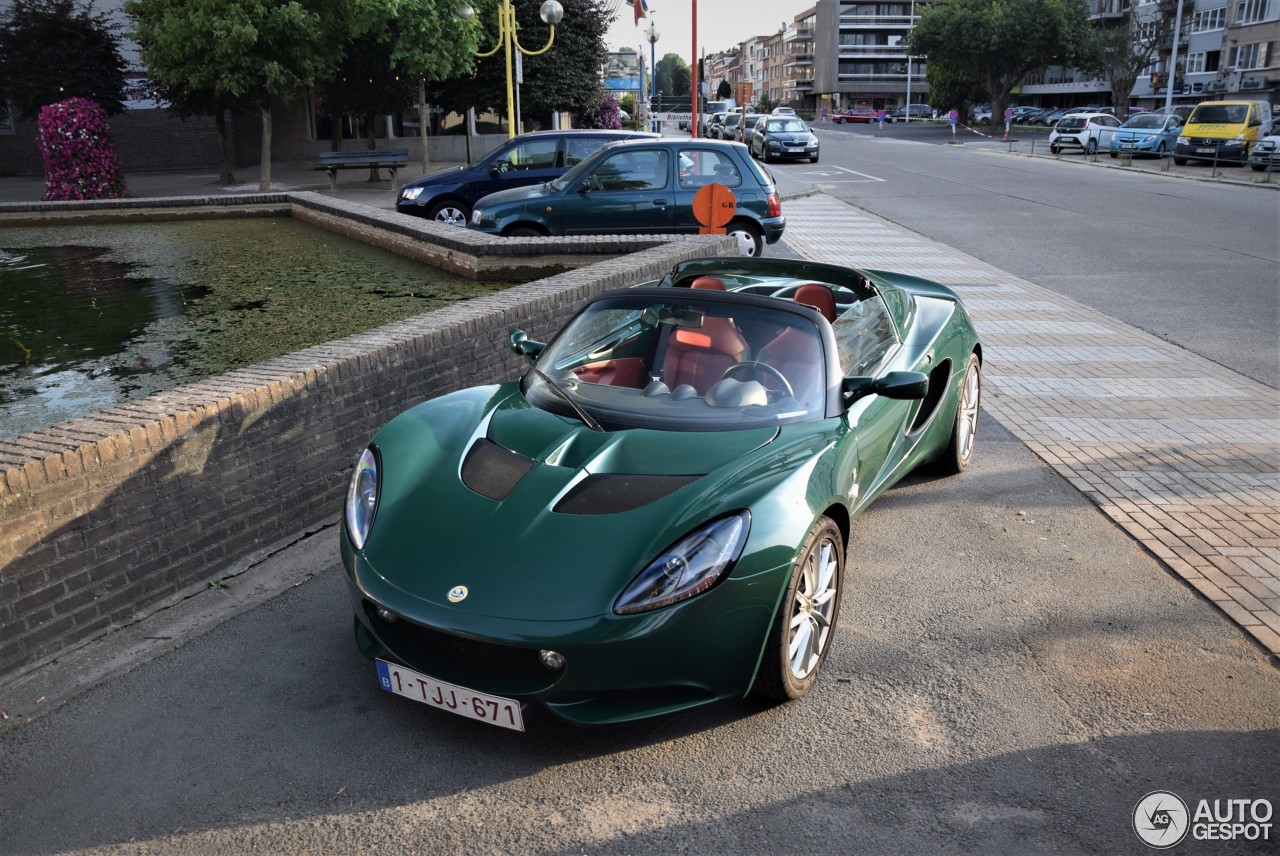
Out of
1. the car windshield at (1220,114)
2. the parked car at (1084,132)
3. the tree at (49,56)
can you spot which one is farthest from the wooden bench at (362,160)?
the parked car at (1084,132)

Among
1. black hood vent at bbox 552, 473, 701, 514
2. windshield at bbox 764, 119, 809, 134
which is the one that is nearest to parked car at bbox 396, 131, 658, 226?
black hood vent at bbox 552, 473, 701, 514

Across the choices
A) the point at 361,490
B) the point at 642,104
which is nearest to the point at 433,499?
the point at 361,490

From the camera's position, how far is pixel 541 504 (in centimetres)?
362

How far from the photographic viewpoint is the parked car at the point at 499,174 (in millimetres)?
15781

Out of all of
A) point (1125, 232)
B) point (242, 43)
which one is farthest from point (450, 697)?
point (242, 43)

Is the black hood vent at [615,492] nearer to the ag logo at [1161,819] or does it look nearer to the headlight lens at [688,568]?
the headlight lens at [688,568]

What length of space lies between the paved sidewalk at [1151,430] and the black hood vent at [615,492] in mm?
2665

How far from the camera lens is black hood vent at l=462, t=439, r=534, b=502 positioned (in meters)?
3.77

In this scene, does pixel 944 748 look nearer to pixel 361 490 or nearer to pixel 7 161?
pixel 361 490

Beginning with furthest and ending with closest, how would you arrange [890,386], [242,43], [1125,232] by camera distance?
1. [242,43]
2. [1125,232]
3. [890,386]

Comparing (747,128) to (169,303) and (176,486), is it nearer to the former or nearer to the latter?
(169,303)

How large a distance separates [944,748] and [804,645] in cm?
59

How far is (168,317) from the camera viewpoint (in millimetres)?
9484

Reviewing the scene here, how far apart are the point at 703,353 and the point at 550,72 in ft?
108
